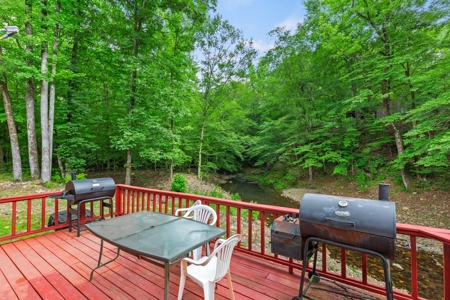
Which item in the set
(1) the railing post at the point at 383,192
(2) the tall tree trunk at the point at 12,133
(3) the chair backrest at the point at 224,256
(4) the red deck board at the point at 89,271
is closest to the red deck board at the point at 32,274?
(4) the red deck board at the point at 89,271

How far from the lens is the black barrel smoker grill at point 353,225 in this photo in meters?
1.40

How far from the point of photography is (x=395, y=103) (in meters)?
10.4

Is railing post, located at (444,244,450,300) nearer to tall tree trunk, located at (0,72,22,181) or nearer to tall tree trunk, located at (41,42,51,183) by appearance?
tall tree trunk, located at (41,42,51,183)

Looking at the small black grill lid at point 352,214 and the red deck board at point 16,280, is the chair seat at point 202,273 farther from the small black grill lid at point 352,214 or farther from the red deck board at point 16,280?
the red deck board at point 16,280

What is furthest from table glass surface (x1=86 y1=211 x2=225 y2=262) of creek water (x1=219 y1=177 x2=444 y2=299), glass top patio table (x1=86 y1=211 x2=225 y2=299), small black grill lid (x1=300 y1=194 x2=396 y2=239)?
creek water (x1=219 y1=177 x2=444 y2=299)

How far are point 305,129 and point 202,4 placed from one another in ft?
28.6

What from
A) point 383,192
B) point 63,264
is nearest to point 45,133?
point 63,264

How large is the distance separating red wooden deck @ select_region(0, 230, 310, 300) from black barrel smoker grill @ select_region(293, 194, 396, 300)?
0.76 m

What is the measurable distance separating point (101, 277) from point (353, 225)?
2.63 metres

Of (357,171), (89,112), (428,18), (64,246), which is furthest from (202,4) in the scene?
(357,171)

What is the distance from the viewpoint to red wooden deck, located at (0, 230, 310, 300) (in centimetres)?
196

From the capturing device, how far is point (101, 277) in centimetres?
223

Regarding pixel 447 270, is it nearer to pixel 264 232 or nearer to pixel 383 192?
pixel 383 192

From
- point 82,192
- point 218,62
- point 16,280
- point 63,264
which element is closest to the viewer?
point 16,280
